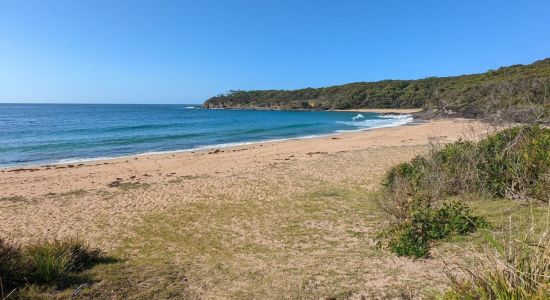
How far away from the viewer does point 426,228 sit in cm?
574

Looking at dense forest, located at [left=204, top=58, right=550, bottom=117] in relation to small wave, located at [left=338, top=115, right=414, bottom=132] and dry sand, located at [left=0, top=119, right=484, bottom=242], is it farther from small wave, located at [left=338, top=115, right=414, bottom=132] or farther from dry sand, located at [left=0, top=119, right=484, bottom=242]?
dry sand, located at [left=0, top=119, right=484, bottom=242]

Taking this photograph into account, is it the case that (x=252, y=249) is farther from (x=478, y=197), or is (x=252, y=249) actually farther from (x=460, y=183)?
(x=460, y=183)

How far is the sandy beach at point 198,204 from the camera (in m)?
6.13

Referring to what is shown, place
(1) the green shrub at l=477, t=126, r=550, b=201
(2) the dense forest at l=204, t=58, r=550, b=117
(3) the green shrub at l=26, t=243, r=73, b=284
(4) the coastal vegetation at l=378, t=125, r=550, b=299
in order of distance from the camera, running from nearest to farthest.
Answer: (4) the coastal vegetation at l=378, t=125, r=550, b=299 → (3) the green shrub at l=26, t=243, r=73, b=284 → (1) the green shrub at l=477, t=126, r=550, b=201 → (2) the dense forest at l=204, t=58, r=550, b=117

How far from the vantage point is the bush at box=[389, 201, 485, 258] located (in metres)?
5.49

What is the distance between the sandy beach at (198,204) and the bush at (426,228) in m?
0.43

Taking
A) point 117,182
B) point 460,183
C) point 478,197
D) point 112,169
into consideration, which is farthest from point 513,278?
point 112,169

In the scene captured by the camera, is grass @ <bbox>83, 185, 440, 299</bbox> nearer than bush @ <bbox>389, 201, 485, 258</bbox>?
Yes

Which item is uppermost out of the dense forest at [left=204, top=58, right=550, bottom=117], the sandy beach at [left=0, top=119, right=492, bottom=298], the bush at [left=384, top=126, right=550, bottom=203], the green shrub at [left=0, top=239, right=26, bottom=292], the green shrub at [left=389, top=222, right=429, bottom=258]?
the dense forest at [left=204, top=58, right=550, bottom=117]

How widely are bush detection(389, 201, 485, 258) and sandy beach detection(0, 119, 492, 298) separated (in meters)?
0.43

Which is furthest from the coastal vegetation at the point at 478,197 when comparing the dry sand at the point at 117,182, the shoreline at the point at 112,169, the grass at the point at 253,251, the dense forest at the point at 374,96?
the dense forest at the point at 374,96

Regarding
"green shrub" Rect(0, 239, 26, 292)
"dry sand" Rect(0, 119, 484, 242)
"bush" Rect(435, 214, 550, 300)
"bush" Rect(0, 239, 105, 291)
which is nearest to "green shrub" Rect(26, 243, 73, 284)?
"bush" Rect(0, 239, 105, 291)

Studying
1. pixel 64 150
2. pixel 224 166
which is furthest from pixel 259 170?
pixel 64 150

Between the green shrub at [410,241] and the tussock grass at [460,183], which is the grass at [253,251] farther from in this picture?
the tussock grass at [460,183]
